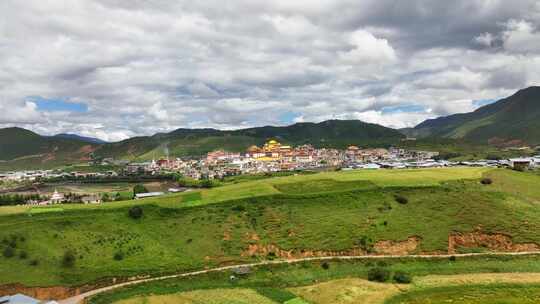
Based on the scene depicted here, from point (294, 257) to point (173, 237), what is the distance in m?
24.3

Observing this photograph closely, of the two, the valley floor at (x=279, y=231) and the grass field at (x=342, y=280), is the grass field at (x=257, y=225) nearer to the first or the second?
the valley floor at (x=279, y=231)

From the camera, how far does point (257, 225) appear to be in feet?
260

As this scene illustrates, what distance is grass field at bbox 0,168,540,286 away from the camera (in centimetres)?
6844

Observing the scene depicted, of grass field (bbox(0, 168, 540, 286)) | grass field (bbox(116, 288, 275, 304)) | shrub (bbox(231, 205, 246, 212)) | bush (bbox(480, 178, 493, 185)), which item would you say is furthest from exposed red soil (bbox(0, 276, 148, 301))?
bush (bbox(480, 178, 493, 185))

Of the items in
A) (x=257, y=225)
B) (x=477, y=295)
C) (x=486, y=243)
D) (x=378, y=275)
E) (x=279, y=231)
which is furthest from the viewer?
(x=257, y=225)

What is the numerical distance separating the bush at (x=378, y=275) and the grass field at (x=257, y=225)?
10.8 meters

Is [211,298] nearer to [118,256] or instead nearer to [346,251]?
[118,256]

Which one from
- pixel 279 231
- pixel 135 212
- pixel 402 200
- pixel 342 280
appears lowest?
pixel 342 280

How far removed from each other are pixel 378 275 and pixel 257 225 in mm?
28209

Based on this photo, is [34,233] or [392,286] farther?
[34,233]

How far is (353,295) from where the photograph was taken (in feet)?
176

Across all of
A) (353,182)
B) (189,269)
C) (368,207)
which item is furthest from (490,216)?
(189,269)

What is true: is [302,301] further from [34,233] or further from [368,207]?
[34,233]

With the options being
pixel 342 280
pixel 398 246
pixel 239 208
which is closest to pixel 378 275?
pixel 342 280
